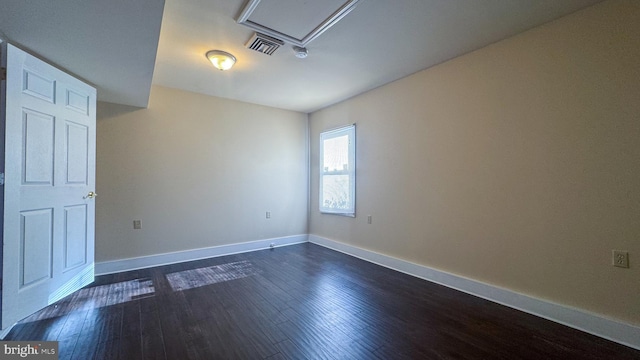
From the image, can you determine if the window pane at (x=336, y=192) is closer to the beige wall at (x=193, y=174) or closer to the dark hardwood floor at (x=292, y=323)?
the beige wall at (x=193, y=174)

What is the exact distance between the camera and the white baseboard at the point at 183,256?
130 inches

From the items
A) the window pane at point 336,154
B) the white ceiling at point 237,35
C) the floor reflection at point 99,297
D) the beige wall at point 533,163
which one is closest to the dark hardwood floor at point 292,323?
the floor reflection at point 99,297

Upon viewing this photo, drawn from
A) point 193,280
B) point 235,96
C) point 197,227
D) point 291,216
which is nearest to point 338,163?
point 291,216

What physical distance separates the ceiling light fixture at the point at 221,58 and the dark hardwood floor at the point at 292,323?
2534 millimetres

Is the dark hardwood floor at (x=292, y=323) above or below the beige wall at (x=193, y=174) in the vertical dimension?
below

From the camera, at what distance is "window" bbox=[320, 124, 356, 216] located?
4.21 m

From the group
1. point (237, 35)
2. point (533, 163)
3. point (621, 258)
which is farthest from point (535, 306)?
point (237, 35)

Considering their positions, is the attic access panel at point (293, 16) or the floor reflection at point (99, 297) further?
the floor reflection at point (99, 297)

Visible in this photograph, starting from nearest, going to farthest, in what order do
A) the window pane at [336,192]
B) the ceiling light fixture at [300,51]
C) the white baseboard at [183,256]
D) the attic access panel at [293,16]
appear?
the attic access panel at [293,16]
the ceiling light fixture at [300,51]
the white baseboard at [183,256]
the window pane at [336,192]

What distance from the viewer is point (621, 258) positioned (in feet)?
6.15

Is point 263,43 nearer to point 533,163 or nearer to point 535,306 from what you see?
point 533,163

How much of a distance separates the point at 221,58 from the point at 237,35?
0.47 m

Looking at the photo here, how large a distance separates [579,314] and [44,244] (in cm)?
458

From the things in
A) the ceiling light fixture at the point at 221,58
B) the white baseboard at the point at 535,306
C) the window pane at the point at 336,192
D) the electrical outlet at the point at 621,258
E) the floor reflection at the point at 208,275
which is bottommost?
the floor reflection at the point at 208,275
